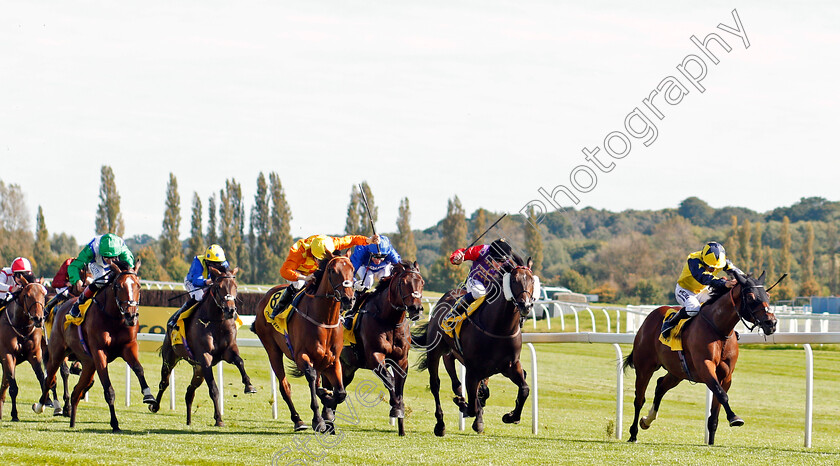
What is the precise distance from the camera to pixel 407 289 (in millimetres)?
Answer: 7633

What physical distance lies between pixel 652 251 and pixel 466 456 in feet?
160

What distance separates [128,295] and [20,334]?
2.35 metres

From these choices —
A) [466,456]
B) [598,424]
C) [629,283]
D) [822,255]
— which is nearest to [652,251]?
[629,283]

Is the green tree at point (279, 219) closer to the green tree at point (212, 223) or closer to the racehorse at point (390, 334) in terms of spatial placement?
the green tree at point (212, 223)

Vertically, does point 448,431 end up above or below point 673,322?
below

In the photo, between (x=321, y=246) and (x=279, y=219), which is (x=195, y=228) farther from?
(x=321, y=246)

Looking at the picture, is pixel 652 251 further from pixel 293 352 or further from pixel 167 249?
pixel 293 352

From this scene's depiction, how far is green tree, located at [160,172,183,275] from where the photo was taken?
45406 mm

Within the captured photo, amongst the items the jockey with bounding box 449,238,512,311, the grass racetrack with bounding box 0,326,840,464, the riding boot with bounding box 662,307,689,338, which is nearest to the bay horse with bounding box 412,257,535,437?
the jockey with bounding box 449,238,512,311

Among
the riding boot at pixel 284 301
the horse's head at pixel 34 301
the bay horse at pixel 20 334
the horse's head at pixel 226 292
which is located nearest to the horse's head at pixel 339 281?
the riding boot at pixel 284 301

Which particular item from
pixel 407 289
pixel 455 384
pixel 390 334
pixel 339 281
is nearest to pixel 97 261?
pixel 339 281

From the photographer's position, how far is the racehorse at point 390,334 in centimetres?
790

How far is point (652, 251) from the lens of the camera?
53.6 m

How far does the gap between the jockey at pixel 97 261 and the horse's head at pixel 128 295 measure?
1.06 ft
